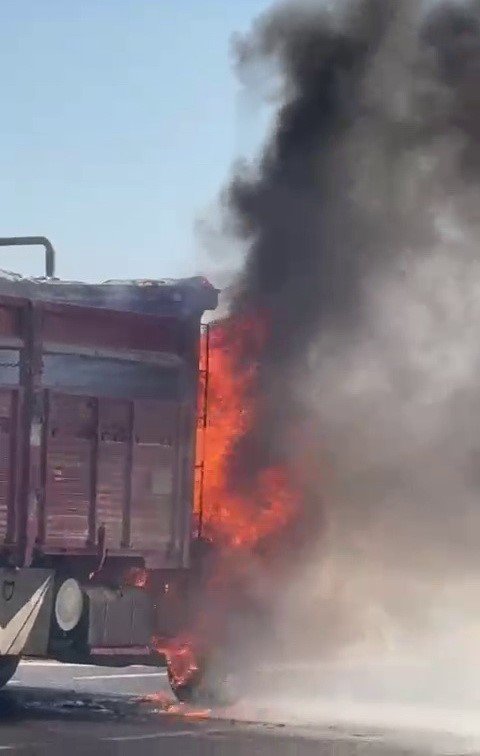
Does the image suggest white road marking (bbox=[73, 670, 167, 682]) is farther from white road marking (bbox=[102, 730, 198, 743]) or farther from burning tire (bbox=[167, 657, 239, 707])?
white road marking (bbox=[102, 730, 198, 743])

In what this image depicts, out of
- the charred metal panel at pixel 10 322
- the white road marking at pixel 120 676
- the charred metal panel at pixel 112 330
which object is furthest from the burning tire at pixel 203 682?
the charred metal panel at pixel 10 322

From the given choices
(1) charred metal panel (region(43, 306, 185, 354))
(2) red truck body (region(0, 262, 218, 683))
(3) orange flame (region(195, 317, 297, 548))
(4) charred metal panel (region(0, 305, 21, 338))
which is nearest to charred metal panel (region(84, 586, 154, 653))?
(2) red truck body (region(0, 262, 218, 683))

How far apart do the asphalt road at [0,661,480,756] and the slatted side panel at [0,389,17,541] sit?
185cm

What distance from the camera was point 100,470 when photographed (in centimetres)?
1653

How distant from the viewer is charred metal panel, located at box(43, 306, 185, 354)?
1617 cm

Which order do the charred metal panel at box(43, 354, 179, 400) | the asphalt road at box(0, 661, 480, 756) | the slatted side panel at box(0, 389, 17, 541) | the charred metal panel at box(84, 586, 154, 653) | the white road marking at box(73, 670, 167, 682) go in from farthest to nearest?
the white road marking at box(73, 670, 167, 682)
the charred metal panel at box(84, 586, 154, 653)
the charred metal panel at box(43, 354, 179, 400)
the slatted side panel at box(0, 389, 17, 541)
the asphalt road at box(0, 661, 480, 756)

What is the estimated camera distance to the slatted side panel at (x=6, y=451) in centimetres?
1550

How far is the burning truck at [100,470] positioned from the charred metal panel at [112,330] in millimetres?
13

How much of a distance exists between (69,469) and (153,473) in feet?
3.89

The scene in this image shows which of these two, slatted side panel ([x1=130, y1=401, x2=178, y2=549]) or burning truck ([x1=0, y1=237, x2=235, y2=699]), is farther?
slatted side panel ([x1=130, y1=401, x2=178, y2=549])

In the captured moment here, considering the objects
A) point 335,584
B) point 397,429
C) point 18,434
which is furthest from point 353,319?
point 18,434

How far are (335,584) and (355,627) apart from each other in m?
0.50

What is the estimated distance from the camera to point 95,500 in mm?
16453

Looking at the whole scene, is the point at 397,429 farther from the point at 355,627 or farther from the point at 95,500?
the point at 95,500
